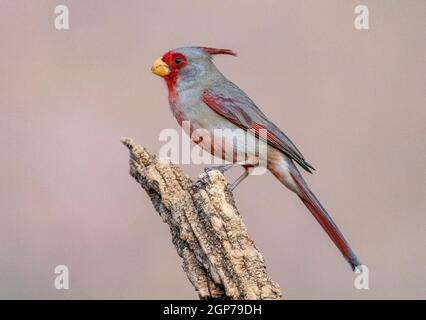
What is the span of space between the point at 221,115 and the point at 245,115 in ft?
0.44

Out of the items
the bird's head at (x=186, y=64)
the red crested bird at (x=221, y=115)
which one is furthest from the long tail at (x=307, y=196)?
the bird's head at (x=186, y=64)

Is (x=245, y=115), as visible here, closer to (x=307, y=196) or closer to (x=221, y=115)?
(x=221, y=115)

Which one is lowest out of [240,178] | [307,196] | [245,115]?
[307,196]

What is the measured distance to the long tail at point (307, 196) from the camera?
421 centimetres

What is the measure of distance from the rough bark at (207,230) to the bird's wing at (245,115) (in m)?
0.98

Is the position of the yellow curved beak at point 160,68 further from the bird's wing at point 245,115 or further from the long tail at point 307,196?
the long tail at point 307,196

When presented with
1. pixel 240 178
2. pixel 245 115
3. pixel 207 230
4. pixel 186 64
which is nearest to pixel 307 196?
pixel 240 178

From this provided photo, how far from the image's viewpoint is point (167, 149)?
4301mm

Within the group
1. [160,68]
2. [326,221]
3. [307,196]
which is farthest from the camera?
[160,68]

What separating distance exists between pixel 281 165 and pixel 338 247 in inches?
24.8

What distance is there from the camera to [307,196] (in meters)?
4.50

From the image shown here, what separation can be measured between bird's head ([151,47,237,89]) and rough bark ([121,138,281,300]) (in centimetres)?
116

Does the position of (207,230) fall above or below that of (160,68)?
below

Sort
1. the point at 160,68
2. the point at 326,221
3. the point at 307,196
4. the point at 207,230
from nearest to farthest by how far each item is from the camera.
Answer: the point at 207,230, the point at 326,221, the point at 307,196, the point at 160,68
